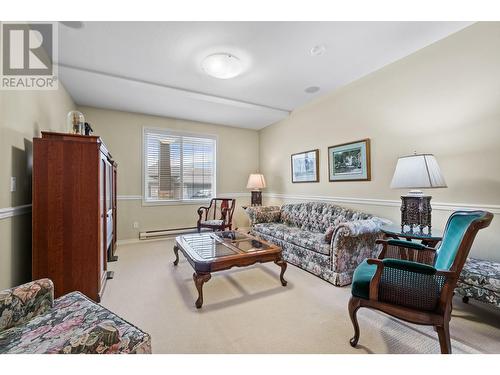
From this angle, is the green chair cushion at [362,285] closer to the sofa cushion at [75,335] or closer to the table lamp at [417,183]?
the table lamp at [417,183]

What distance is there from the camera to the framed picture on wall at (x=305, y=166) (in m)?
→ 3.87

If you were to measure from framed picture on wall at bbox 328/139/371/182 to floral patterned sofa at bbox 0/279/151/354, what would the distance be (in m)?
3.09

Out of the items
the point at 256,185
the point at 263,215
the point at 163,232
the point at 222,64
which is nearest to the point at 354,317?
the point at 263,215

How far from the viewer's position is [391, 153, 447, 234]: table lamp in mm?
1953

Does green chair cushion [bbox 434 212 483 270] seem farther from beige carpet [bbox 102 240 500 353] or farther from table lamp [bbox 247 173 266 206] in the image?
table lamp [bbox 247 173 266 206]

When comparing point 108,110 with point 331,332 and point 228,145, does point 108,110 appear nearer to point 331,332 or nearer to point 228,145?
point 228,145

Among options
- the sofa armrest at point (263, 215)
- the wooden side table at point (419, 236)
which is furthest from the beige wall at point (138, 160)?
the wooden side table at point (419, 236)

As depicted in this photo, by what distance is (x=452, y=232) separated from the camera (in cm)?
156

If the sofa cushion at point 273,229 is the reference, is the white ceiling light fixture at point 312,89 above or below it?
above

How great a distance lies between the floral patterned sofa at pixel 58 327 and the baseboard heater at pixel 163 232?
305 cm

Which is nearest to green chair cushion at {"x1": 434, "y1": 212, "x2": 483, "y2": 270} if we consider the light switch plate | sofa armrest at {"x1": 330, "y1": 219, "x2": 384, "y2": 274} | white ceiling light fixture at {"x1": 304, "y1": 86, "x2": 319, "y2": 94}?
Answer: sofa armrest at {"x1": 330, "y1": 219, "x2": 384, "y2": 274}

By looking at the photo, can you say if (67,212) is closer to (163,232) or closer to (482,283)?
(163,232)

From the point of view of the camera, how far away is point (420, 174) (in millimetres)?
1973

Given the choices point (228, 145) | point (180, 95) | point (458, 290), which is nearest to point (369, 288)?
point (458, 290)
